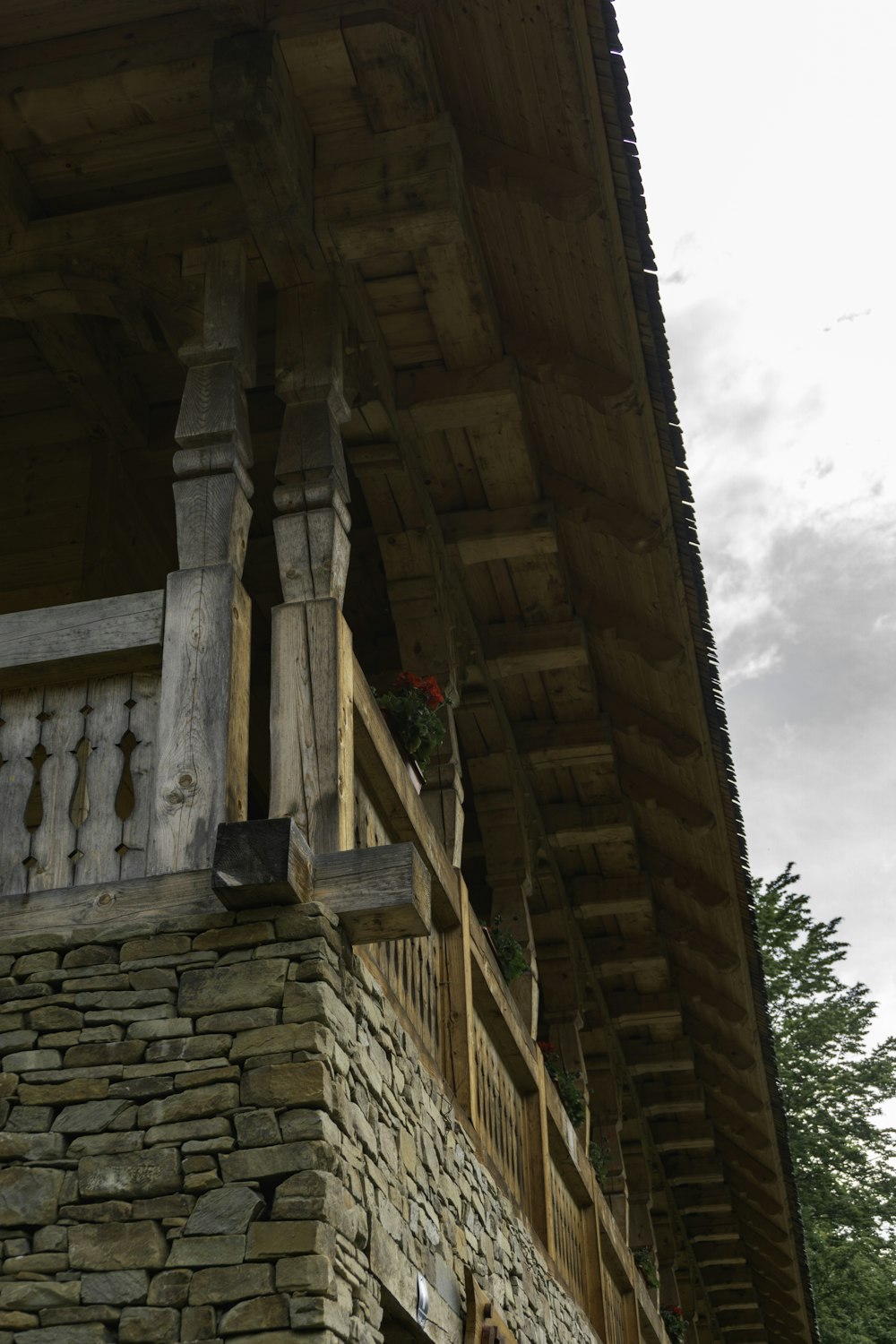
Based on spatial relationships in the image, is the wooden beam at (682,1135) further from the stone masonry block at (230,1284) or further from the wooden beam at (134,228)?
the stone masonry block at (230,1284)

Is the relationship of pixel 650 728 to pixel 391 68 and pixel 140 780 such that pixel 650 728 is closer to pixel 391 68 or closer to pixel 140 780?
pixel 391 68

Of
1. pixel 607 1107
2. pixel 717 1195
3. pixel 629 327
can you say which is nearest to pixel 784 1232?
pixel 717 1195

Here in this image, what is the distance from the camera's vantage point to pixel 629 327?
7.70m

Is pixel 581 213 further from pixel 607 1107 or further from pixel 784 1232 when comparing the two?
pixel 784 1232

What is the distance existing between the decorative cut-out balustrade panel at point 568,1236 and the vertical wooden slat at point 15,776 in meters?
5.19

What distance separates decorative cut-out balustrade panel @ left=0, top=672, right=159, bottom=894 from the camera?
18.0 feet

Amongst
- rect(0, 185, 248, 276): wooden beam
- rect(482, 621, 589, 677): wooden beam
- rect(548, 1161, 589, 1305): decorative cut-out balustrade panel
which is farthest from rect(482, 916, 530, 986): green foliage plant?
rect(0, 185, 248, 276): wooden beam

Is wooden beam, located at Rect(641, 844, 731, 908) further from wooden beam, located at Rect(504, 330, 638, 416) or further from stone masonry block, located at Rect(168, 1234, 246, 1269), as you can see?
stone masonry block, located at Rect(168, 1234, 246, 1269)

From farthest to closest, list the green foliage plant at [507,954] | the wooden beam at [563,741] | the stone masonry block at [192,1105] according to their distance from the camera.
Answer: the wooden beam at [563,741] < the green foliage plant at [507,954] < the stone masonry block at [192,1105]

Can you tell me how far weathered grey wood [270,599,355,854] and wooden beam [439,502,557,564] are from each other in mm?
3253

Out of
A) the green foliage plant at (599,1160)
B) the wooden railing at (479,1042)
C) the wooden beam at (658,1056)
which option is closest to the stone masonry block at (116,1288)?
the wooden railing at (479,1042)

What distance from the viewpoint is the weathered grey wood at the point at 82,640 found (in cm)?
579

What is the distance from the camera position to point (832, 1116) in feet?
90.8

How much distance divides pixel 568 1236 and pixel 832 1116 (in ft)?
61.0
